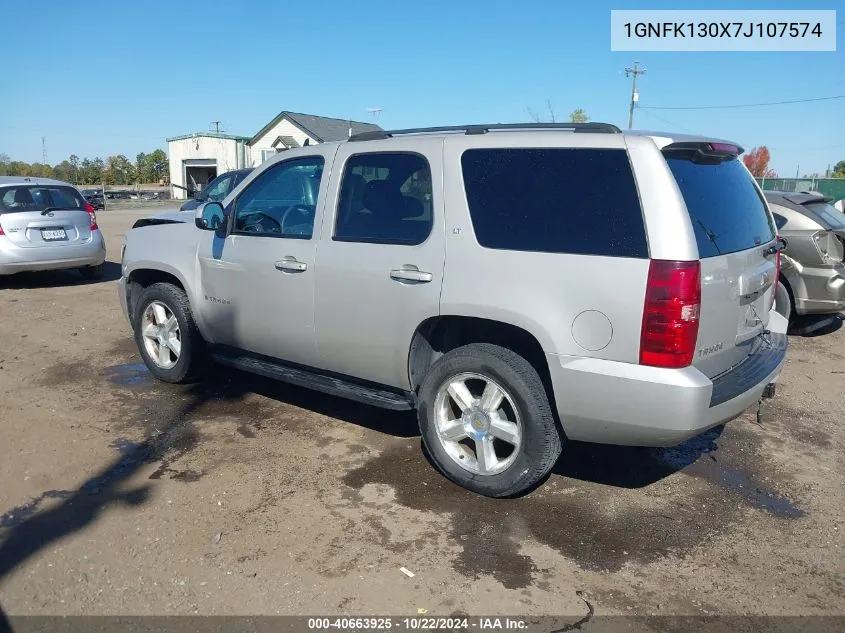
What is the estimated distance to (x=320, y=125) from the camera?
4178cm

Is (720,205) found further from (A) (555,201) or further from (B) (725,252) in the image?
(A) (555,201)

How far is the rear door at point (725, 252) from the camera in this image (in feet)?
11.6

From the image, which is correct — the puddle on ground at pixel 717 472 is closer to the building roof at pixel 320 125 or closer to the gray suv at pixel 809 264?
the gray suv at pixel 809 264

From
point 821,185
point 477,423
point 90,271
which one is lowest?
point 477,423

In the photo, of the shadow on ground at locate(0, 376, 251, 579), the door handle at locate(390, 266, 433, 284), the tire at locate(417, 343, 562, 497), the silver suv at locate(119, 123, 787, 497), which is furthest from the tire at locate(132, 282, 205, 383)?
the tire at locate(417, 343, 562, 497)

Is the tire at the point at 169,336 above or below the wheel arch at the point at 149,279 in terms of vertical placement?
below

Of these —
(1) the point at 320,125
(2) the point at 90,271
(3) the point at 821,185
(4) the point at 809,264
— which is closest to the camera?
(4) the point at 809,264

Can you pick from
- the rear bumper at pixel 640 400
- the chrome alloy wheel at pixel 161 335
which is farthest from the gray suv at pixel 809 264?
the chrome alloy wheel at pixel 161 335

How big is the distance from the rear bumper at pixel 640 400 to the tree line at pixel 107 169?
7145 centimetres

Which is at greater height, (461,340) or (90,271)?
(461,340)

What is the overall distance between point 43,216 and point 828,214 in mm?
10437

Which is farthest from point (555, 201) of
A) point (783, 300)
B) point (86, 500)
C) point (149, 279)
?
point (783, 300)

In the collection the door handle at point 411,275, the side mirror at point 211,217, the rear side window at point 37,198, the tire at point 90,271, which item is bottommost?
the tire at point 90,271

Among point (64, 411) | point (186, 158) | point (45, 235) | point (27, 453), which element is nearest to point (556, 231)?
point (27, 453)
